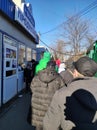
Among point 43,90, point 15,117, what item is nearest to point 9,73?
point 15,117

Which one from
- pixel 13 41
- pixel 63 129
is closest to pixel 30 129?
pixel 63 129

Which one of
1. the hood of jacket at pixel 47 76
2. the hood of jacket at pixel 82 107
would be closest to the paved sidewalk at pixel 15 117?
the hood of jacket at pixel 47 76

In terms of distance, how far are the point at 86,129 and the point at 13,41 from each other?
10754mm

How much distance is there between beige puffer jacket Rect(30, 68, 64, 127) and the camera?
17.7 feet

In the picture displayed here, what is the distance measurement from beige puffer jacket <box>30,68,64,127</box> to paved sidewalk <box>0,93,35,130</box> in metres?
2.79

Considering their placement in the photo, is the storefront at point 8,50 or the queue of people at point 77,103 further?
the storefront at point 8,50

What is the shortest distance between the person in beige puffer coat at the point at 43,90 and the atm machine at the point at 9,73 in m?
5.73

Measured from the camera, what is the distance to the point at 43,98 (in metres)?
5.43

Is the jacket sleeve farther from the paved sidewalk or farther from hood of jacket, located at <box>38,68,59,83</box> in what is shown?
the paved sidewalk

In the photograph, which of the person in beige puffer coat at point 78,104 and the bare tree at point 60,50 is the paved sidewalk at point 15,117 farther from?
the bare tree at point 60,50

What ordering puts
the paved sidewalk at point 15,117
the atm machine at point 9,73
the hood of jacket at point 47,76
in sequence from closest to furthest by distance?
the hood of jacket at point 47,76
the paved sidewalk at point 15,117
the atm machine at point 9,73

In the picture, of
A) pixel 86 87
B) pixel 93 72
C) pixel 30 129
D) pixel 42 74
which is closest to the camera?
pixel 86 87

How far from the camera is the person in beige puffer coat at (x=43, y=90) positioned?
5398 mm

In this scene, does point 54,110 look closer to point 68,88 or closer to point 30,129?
point 68,88
